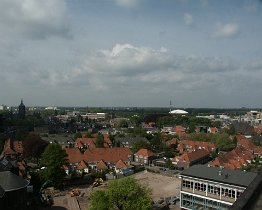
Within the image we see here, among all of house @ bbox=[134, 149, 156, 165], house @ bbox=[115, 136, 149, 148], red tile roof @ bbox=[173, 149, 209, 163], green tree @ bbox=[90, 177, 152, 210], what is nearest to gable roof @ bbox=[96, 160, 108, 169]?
house @ bbox=[134, 149, 156, 165]

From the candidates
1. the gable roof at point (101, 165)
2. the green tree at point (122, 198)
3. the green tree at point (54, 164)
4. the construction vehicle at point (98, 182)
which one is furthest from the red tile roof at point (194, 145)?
the green tree at point (122, 198)

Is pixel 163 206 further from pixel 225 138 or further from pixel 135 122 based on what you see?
pixel 135 122

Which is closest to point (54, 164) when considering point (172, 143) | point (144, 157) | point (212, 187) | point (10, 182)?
point (10, 182)

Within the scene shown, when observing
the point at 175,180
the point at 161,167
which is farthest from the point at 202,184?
the point at 161,167

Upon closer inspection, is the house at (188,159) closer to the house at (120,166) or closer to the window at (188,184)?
the house at (120,166)

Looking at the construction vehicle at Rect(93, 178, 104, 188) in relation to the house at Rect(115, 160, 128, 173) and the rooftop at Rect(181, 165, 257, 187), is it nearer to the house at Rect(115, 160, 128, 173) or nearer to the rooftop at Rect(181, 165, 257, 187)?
the house at Rect(115, 160, 128, 173)

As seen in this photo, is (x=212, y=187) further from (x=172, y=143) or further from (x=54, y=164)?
(x=172, y=143)
